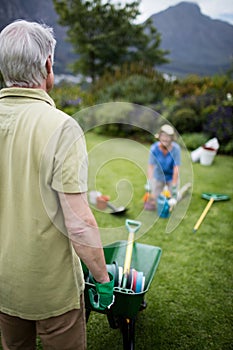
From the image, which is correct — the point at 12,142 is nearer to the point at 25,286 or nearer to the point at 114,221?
the point at 25,286

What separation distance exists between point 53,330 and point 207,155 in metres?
4.96

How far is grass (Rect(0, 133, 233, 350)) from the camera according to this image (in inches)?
76.9

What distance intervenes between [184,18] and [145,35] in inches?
158

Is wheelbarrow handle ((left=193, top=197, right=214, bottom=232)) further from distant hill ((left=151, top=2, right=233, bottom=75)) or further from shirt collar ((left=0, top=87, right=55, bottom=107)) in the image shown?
distant hill ((left=151, top=2, right=233, bottom=75))

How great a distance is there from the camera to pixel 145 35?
17531 mm

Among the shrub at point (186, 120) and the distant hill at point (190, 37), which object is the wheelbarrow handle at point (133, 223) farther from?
the distant hill at point (190, 37)

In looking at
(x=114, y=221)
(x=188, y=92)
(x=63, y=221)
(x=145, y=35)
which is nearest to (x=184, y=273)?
(x=114, y=221)

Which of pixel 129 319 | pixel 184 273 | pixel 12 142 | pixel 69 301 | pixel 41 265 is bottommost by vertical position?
pixel 184 273

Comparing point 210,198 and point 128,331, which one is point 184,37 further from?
point 128,331

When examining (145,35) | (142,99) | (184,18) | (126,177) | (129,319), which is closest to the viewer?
(129,319)

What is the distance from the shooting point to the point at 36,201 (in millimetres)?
997

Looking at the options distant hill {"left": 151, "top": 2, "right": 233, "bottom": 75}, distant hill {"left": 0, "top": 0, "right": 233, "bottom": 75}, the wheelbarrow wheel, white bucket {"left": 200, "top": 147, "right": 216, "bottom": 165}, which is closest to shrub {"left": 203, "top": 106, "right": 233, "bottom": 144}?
white bucket {"left": 200, "top": 147, "right": 216, "bottom": 165}

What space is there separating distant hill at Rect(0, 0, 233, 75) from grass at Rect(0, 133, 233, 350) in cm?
1406

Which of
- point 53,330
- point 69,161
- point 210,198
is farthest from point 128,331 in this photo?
point 210,198
